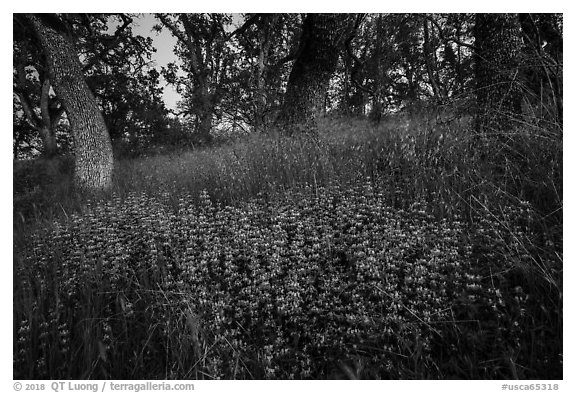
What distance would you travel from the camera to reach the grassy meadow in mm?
1326

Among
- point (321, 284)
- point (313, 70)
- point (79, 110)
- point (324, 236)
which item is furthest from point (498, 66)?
point (79, 110)

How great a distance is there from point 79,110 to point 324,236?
16.0 ft

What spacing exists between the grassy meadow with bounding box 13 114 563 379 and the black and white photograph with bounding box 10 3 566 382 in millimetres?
14

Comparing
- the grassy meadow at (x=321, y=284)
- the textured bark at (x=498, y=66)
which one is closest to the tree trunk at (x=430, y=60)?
the textured bark at (x=498, y=66)

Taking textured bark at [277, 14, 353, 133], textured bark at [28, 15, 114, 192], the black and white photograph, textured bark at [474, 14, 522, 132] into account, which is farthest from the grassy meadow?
textured bark at [277, 14, 353, 133]

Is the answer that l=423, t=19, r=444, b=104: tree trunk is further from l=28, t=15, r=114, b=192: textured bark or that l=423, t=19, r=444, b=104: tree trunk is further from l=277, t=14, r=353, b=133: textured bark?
l=28, t=15, r=114, b=192: textured bark

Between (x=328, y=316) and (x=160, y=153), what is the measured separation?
5502 millimetres

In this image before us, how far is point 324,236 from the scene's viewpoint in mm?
1846

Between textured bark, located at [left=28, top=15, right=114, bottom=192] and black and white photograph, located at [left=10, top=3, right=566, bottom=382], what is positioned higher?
textured bark, located at [left=28, top=15, right=114, bottom=192]

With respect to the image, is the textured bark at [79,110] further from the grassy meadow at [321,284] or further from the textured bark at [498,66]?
the textured bark at [498,66]

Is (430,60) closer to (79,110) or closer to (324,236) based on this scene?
(324,236)

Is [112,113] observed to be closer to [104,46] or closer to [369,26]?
[104,46]

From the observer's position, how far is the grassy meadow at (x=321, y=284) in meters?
1.33

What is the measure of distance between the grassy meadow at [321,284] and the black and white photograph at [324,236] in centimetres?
1
